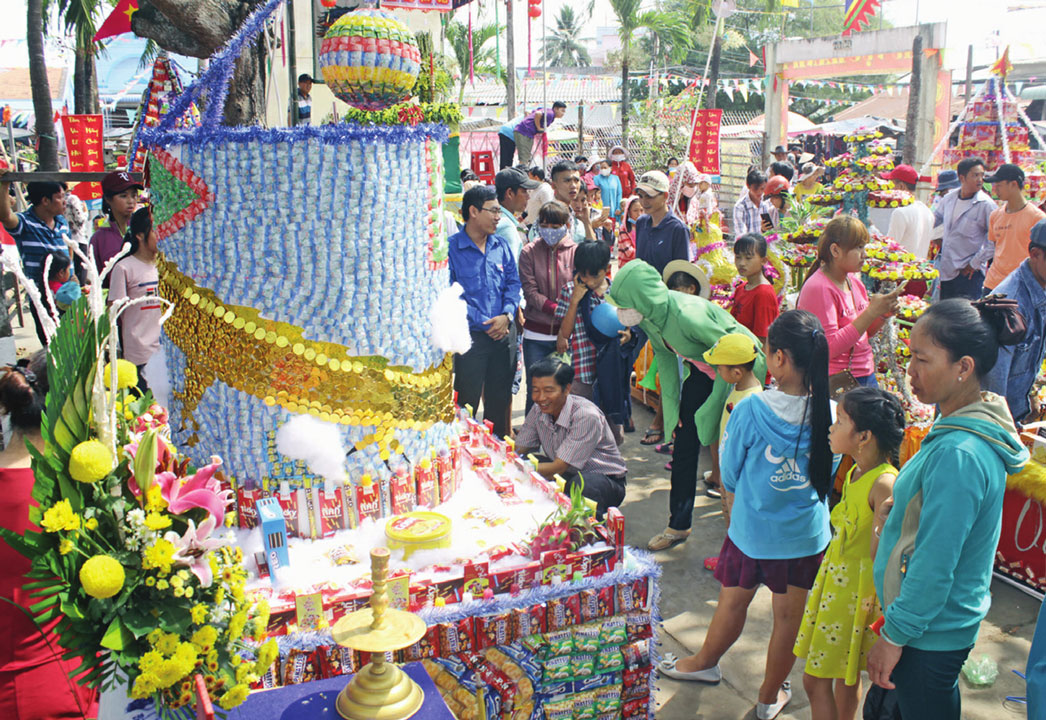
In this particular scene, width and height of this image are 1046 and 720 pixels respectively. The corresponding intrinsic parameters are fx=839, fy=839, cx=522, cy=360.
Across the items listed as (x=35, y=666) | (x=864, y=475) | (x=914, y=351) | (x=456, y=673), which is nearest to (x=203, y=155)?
(x=35, y=666)

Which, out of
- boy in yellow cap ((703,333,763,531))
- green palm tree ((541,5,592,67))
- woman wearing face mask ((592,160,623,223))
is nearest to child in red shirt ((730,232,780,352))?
boy in yellow cap ((703,333,763,531))

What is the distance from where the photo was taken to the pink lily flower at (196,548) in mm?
1759

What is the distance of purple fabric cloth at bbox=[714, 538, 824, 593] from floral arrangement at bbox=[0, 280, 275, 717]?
1.86 m

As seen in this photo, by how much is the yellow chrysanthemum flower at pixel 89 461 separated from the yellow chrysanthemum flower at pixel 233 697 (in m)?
0.52

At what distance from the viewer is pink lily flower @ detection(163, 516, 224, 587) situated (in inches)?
69.2

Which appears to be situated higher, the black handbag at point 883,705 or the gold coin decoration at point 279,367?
the gold coin decoration at point 279,367

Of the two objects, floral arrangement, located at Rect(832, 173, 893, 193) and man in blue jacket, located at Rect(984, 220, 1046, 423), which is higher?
floral arrangement, located at Rect(832, 173, 893, 193)

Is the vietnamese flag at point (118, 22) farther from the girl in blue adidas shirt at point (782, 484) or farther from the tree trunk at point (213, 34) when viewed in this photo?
the girl in blue adidas shirt at point (782, 484)

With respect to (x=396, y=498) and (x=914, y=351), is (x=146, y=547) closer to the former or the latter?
(x=396, y=498)

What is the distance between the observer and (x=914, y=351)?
2305mm

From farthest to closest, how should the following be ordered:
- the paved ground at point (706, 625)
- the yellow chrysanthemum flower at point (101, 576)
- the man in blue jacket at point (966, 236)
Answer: the man in blue jacket at point (966, 236)
the paved ground at point (706, 625)
the yellow chrysanthemum flower at point (101, 576)

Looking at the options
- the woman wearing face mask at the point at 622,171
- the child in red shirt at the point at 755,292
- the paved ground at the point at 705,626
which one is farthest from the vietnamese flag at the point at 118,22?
the woman wearing face mask at the point at 622,171

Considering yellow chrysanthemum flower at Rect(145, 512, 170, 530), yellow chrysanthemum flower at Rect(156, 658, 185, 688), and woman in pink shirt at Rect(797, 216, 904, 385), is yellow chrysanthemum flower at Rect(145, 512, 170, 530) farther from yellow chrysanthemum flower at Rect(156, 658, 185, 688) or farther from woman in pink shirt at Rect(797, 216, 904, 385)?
woman in pink shirt at Rect(797, 216, 904, 385)

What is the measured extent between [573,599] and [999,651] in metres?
2.07
